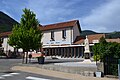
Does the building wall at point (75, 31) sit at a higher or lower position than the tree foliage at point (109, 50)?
higher

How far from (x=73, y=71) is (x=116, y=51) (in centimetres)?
353

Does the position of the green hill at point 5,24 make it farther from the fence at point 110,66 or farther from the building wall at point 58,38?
the fence at point 110,66

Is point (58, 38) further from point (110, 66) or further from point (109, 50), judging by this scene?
point (109, 50)

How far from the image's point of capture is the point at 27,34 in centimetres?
2420

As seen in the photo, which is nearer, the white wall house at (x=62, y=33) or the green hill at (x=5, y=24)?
the white wall house at (x=62, y=33)

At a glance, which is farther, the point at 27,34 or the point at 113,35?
the point at 113,35

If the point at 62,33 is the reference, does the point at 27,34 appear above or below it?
below

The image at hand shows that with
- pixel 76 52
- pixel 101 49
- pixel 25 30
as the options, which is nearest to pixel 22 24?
pixel 25 30

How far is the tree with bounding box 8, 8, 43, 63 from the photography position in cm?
2428

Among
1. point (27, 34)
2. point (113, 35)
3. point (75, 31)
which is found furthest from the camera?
point (113, 35)

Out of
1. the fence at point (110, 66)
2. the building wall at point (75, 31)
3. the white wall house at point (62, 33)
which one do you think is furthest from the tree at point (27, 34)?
the building wall at point (75, 31)

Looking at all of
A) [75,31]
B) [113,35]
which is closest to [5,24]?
[113,35]

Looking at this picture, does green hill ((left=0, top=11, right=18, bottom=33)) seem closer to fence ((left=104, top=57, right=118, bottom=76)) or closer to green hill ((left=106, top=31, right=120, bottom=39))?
green hill ((left=106, top=31, right=120, bottom=39))

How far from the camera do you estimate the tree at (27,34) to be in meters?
24.3
